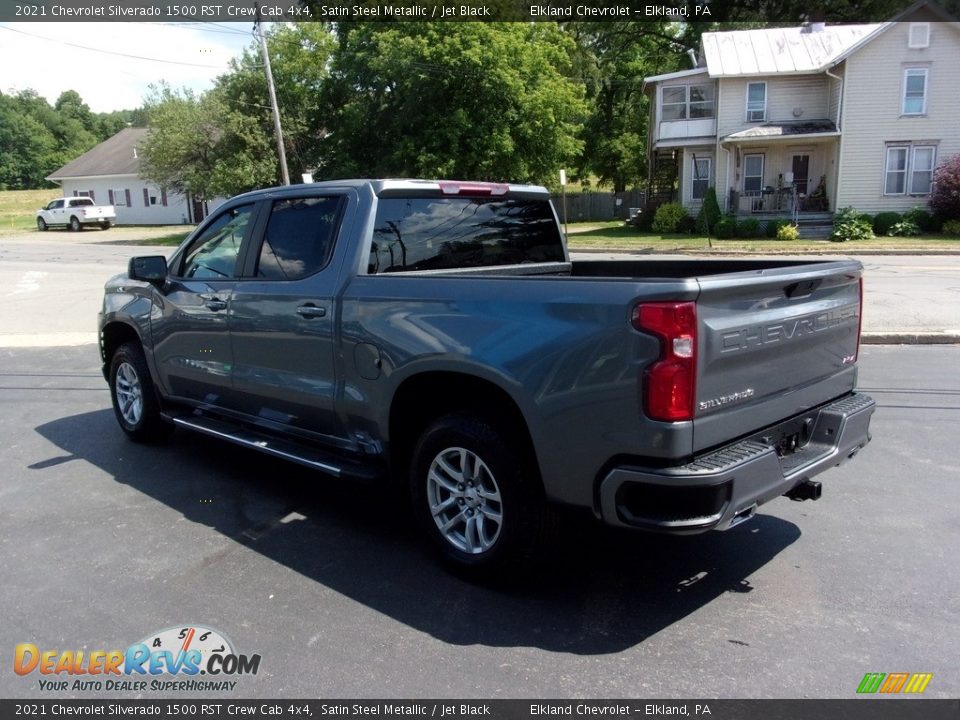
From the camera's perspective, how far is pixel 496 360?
3428 millimetres

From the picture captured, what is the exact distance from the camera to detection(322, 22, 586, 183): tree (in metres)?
30.2

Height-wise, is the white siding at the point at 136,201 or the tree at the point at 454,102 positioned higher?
the tree at the point at 454,102

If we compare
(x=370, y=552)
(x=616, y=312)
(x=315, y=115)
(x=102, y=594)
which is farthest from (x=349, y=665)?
(x=315, y=115)

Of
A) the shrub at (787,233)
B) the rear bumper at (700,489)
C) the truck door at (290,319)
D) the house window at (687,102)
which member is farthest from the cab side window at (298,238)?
the house window at (687,102)

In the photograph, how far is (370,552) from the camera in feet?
14.0

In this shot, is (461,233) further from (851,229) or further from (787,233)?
(851,229)

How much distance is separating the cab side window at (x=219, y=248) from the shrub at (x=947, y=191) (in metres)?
28.9

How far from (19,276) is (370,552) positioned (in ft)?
67.4

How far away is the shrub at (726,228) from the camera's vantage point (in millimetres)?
29031

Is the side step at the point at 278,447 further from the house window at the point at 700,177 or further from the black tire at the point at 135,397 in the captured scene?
the house window at the point at 700,177

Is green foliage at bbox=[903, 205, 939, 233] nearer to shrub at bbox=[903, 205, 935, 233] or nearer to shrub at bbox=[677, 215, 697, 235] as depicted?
shrub at bbox=[903, 205, 935, 233]

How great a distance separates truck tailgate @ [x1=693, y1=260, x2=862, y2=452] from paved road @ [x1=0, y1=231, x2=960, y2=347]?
6.71 metres

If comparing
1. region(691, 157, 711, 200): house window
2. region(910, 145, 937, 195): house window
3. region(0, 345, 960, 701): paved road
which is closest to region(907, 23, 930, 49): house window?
region(910, 145, 937, 195): house window

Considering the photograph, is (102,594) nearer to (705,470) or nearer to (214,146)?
(705,470)
